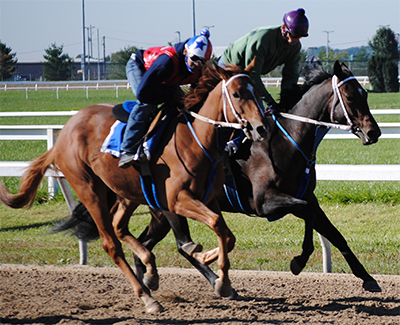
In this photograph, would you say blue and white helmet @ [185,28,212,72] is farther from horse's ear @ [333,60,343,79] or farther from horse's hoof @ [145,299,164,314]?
horse's hoof @ [145,299,164,314]

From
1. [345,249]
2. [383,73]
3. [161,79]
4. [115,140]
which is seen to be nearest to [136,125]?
[115,140]

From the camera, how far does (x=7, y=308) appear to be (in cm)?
396

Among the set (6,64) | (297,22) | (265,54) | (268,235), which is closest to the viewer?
(297,22)

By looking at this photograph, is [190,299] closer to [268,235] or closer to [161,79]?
[161,79]

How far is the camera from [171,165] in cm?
379

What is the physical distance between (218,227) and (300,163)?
3.41 feet

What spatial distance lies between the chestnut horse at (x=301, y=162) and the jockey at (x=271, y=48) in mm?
302

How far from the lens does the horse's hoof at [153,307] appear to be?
3861 mm

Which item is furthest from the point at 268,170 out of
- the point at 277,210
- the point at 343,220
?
the point at 343,220

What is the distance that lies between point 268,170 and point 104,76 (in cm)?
4447

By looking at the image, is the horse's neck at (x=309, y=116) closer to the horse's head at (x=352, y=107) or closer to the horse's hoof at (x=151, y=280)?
the horse's head at (x=352, y=107)

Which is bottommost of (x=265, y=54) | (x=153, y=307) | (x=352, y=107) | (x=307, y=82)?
(x=153, y=307)

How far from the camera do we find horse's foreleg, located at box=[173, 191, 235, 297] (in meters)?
3.48

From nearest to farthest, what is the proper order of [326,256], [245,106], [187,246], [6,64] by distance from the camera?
[245,106], [187,246], [326,256], [6,64]
